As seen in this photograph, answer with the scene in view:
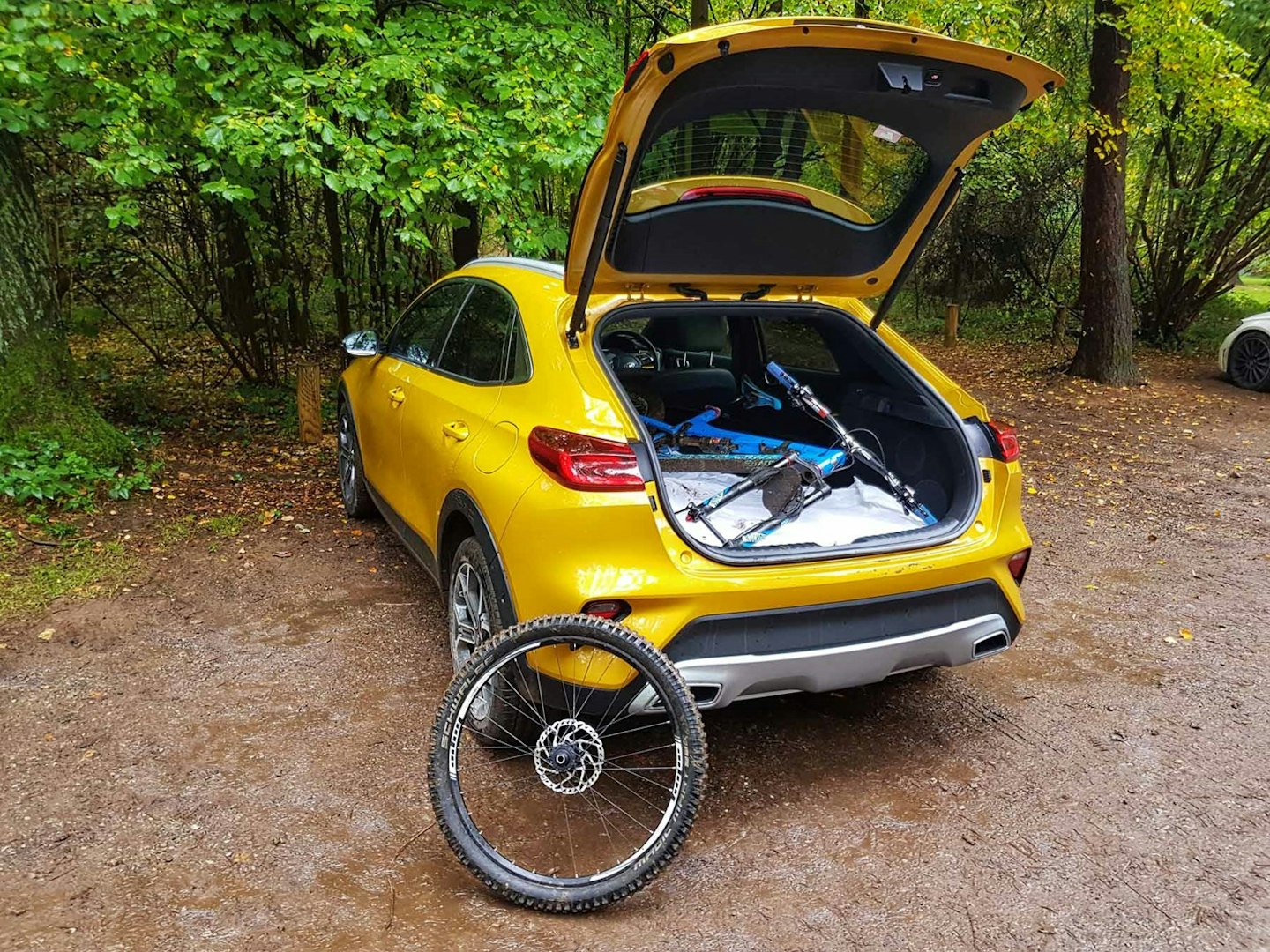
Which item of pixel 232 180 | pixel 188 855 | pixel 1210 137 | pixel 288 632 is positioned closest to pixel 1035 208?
pixel 1210 137

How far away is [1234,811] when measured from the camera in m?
2.92

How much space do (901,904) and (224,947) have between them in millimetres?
1817

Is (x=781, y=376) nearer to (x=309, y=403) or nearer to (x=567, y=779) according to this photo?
(x=567, y=779)

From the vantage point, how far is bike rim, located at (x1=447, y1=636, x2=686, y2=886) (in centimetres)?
254

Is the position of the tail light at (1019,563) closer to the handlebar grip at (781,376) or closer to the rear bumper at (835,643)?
the rear bumper at (835,643)

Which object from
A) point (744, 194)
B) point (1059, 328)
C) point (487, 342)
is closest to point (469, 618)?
point (487, 342)

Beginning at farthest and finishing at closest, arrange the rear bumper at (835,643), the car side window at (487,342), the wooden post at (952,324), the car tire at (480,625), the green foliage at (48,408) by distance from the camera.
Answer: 1. the wooden post at (952,324)
2. the green foliage at (48,408)
3. the car side window at (487,342)
4. the car tire at (480,625)
5. the rear bumper at (835,643)

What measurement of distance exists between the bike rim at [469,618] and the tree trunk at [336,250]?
217 inches

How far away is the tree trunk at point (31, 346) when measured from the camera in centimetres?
550

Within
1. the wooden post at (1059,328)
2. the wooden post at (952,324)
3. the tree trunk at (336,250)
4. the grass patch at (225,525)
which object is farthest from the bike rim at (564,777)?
the wooden post at (1059,328)

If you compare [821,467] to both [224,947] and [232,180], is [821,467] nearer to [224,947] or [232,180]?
[224,947]

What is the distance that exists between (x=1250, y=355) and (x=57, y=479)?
39.0ft

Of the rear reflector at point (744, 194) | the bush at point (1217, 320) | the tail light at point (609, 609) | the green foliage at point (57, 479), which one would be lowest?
the bush at point (1217, 320)

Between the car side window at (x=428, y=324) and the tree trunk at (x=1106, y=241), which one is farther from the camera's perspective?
the tree trunk at (x=1106, y=241)
